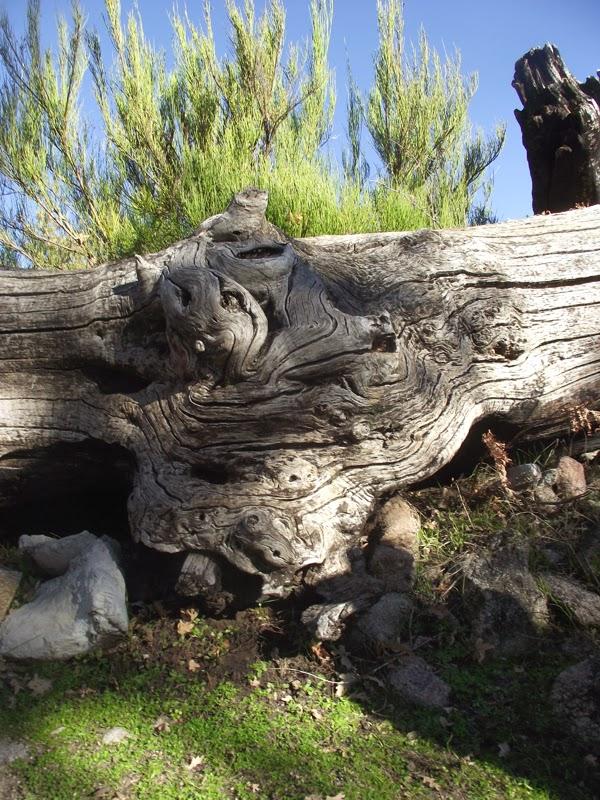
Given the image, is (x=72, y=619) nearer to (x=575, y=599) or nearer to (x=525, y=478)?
(x=575, y=599)

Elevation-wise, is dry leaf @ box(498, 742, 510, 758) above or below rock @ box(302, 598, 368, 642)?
below

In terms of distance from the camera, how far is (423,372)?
192 inches

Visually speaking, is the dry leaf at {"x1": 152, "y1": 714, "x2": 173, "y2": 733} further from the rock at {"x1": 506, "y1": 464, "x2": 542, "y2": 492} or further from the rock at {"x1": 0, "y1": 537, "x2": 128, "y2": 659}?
the rock at {"x1": 506, "y1": 464, "x2": 542, "y2": 492}

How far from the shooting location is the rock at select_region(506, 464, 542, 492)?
5074 mm

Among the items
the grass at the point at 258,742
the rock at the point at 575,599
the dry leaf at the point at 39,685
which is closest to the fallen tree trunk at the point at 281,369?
the grass at the point at 258,742

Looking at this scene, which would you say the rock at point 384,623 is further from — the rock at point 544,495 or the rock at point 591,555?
the rock at point 544,495

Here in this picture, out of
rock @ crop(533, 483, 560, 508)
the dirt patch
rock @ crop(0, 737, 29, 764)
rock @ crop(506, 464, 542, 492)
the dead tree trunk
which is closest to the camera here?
rock @ crop(0, 737, 29, 764)

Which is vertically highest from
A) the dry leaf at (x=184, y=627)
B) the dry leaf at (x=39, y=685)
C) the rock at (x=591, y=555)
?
the rock at (x=591, y=555)

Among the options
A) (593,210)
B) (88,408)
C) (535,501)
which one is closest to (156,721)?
(88,408)

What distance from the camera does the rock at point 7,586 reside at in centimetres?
437

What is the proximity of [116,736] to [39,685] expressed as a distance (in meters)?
0.59

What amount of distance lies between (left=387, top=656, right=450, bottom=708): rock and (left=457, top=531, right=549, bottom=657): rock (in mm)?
314

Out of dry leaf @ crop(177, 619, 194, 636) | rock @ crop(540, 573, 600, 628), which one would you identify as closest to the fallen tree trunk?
dry leaf @ crop(177, 619, 194, 636)

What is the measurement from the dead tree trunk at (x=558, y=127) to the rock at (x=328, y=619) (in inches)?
238
